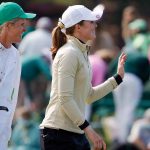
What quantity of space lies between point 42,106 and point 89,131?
6.45 m

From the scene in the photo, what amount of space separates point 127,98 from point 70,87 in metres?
5.75

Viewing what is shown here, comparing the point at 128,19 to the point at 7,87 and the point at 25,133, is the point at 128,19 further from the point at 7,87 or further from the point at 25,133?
the point at 7,87

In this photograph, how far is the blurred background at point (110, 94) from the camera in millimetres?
13422

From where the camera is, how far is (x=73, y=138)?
830 cm

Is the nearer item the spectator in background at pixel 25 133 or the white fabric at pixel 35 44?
the spectator in background at pixel 25 133

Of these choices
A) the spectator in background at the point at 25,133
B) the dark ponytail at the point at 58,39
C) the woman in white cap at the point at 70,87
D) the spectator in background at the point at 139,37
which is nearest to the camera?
the woman in white cap at the point at 70,87

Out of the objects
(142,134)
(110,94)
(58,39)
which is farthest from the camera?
(110,94)

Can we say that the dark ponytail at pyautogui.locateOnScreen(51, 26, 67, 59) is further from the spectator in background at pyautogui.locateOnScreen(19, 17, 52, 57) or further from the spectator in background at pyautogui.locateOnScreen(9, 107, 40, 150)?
the spectator in background at pyautogui.locateOnScreen(19, 17, 52, 57)

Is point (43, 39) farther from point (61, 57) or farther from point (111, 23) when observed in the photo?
point (61, 57)

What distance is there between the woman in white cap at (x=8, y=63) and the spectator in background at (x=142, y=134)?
4812mm

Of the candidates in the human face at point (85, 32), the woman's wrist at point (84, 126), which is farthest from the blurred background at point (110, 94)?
the woman's wrist at point (84, 126)

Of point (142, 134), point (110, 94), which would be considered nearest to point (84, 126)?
point (142, 134)

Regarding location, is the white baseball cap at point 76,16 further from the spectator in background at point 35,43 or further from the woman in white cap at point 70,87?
the spectator in background at point 35,43

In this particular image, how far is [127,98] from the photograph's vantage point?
13781 millimetres
